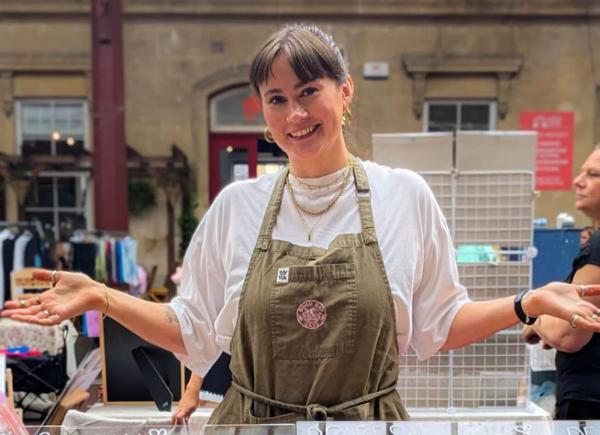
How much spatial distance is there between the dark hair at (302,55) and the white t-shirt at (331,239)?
22 centimetres

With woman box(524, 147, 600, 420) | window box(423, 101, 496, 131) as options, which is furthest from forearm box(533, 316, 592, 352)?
window box(423, 101, 496, 131)

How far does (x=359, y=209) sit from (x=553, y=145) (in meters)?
6.07

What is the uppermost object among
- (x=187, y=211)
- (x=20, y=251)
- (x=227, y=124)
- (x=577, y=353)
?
(x=227, y=124)

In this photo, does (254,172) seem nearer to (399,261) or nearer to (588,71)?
(399,261)

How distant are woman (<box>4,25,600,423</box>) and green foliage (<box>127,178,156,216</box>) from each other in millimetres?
5391

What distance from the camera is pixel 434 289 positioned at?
1.19 m

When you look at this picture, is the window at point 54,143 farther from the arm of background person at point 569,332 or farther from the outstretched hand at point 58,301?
the arm of background person at point 569,332

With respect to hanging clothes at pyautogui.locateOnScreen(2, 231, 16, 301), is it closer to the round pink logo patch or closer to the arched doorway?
the arched doorway

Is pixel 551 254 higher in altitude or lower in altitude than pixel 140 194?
lower

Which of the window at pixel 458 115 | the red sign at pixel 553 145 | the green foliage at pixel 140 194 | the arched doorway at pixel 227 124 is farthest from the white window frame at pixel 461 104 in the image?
the green foliage at pixel 140 194

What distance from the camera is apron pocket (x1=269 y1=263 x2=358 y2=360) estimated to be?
3.56 feet

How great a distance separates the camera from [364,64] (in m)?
6.50

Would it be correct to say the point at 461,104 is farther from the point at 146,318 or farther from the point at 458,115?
the point at 146,318

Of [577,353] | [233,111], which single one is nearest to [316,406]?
[577,353]
